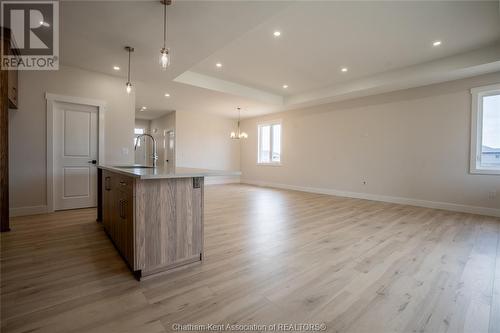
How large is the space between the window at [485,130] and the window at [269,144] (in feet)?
17.1

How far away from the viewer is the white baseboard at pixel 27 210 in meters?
3.87

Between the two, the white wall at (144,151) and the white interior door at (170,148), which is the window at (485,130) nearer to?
the white interior door at (170,148)

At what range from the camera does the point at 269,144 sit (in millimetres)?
8930

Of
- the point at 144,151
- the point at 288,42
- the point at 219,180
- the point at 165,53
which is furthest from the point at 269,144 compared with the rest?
the point at 165,53

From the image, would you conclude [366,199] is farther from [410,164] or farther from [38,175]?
[38,175]

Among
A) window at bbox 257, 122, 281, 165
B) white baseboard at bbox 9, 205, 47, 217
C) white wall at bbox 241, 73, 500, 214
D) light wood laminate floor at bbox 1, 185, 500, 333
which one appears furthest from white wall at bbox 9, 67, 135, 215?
white wall at bbox 241, 73, 500, 214

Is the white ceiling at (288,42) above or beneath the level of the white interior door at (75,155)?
above

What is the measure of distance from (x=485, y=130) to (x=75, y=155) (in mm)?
8098

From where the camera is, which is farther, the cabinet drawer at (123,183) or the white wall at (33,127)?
the white wall at (33,127)

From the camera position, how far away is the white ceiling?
2779 mm

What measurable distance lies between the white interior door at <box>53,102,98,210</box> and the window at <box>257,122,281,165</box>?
5.76m

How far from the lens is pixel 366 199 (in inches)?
239

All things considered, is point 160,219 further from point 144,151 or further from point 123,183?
point 144,151

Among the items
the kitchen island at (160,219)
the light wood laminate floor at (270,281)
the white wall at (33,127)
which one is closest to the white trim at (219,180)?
the white wall at (33,127)
